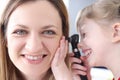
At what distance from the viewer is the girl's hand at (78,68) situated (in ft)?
3.58

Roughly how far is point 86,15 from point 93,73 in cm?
38

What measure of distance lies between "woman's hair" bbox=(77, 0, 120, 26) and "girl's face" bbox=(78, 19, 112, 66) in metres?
0.03

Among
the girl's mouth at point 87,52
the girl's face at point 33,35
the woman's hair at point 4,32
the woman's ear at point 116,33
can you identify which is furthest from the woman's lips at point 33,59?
the woman's ear at point 116,33

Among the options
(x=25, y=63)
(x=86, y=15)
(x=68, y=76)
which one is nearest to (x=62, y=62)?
(x=68, y=76)

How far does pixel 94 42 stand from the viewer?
1.10m

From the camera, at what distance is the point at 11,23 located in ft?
Answer: 2.98

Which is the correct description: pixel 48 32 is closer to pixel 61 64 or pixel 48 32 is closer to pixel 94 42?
pixel 61 64

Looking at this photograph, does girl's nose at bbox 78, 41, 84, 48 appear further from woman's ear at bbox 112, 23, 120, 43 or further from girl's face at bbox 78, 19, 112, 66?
woman's ear at bbox 112, 23, 120, 43

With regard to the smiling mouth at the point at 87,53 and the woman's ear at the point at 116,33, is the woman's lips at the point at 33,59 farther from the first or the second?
the woman's ear at the point at 116,33

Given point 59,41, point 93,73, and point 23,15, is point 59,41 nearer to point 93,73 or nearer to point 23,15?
point 23,15

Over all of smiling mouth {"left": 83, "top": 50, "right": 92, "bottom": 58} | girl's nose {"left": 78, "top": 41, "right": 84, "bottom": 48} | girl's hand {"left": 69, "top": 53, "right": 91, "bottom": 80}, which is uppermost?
girl's nose {"left": 78, "top": 41, "right": 84, "bottom": 48}

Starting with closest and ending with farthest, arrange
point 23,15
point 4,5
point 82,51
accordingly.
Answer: point 23,15
point 4,5
point 82,51

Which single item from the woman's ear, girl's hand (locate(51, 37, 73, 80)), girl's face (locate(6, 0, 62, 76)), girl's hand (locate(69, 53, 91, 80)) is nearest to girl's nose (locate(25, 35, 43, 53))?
girl's face (locate(6, 0, 62, 76))

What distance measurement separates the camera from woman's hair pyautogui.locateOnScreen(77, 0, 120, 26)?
3.57 ft
